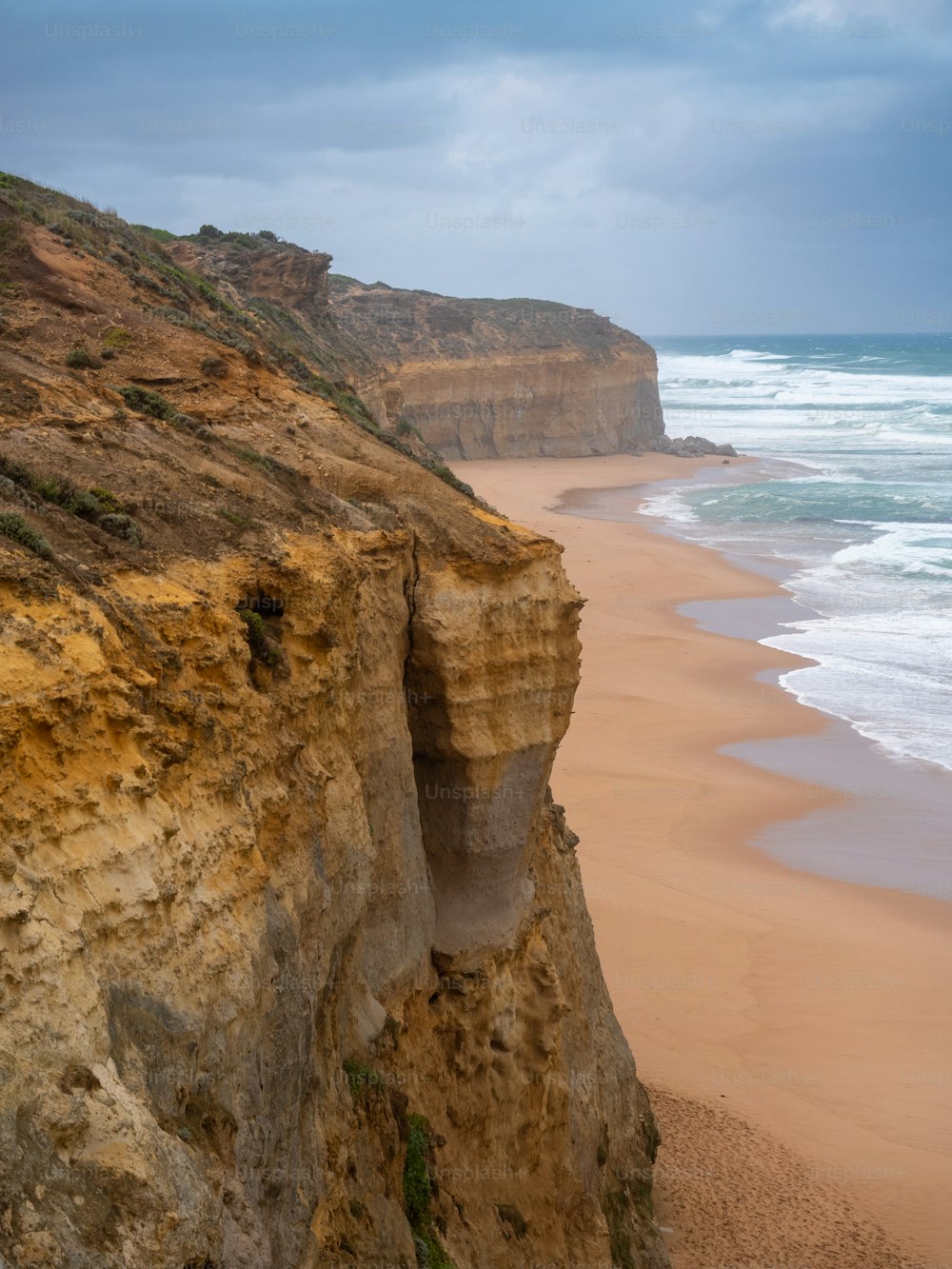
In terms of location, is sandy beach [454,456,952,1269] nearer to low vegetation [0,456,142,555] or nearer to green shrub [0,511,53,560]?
low vegetation [0,456,142,555]

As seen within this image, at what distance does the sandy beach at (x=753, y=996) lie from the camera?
12945 mm

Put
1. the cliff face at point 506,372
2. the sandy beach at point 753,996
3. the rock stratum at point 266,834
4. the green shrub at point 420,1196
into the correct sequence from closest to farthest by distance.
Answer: the rock stratum at point 266,834 → the green shrub at point 420,1196 → the sandy beach at point 753,996 → the cliff face at point 506,372

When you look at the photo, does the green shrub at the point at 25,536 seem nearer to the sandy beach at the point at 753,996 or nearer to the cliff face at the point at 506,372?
the sandy beach at the point at 753,996

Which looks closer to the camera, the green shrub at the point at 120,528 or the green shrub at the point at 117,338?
the green shrub at the point at 120,528

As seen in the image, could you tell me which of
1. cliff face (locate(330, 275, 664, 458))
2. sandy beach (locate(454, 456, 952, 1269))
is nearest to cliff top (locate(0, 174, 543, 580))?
sandy beach (locate(454, 456, 952, 1269))

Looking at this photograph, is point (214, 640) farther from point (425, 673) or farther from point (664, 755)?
point (664, 755)

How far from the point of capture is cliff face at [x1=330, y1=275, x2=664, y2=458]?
7375 centimetres

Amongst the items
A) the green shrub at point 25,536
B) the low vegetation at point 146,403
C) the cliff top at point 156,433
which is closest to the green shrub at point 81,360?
the cliff top at point 156,433

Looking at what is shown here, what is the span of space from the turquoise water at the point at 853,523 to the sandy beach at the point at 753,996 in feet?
8.34

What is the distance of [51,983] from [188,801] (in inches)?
51.3

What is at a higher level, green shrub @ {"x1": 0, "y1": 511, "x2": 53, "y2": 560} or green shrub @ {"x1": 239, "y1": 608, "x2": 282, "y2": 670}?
green shrub @ {"x1": 0, "y1": 511, "x2": 53, "y2": 560}

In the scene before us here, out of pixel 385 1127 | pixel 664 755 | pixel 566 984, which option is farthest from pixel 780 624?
pixel 385 1127

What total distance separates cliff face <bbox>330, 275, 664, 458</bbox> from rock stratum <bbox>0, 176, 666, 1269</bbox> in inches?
2361

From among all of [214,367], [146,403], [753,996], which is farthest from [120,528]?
[753,996]
